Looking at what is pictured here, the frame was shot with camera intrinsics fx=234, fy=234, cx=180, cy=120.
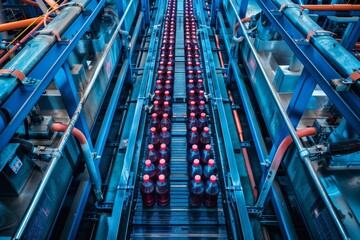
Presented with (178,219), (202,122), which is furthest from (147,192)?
(202,122)

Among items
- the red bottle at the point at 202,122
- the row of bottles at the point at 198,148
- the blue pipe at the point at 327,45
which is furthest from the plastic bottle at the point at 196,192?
the blue pipe at the point at 327,45

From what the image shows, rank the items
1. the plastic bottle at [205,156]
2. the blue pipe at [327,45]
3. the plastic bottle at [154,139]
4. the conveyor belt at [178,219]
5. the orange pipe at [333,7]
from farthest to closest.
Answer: the orange pipe at [333,7]
the plastic bottle at [154,139]
the plastic bottle at [205,156]
the conveyor belt at [178,219]
the blue pipe at [327,45]

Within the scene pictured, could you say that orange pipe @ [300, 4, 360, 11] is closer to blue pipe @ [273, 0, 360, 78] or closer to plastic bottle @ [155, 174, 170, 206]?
blue pipe @ [273, 0, 360, 78]

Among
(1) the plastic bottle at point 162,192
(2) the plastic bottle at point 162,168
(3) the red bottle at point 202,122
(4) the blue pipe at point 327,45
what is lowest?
(1) the plastic bottle at point 162,192

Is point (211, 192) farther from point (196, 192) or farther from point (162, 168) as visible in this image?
point (162, 168)

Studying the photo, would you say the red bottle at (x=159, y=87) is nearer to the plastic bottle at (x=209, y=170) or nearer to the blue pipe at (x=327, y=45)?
the plastic bottle at (x=209, y=170)

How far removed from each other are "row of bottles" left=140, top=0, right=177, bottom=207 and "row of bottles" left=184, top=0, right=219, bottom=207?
24 cm

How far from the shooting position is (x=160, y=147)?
92.4 inches

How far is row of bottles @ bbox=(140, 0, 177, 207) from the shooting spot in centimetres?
208

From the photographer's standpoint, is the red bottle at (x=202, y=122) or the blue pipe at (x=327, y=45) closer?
the blue pipe at (x=327, y=45)

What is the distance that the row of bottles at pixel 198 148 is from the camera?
2.06 metres

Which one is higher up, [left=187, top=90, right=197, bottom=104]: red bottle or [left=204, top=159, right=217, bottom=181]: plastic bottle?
[left=187, top=90, right=197, bottom=104]: red bottle

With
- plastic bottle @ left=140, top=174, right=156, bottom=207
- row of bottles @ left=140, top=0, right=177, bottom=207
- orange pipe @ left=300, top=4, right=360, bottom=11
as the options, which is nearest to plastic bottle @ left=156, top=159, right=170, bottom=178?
row of bottles @ left=140, top=0, right=177, bottom=207

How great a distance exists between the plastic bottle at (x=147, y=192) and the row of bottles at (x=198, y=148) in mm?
347
